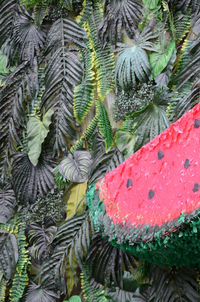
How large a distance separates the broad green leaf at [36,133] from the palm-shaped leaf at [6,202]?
0.23 meters

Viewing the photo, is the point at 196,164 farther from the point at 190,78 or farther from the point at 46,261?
the point at 46,261

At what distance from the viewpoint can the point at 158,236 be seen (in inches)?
55.5

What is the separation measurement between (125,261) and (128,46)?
940mm

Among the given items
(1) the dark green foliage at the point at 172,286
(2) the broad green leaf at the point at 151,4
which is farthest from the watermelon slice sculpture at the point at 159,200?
(2) the broad green leaf at the point at 151,4

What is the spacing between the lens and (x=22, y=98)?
253cm

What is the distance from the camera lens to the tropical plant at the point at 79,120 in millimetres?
2016

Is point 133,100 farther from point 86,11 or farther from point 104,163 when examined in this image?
point 86,11

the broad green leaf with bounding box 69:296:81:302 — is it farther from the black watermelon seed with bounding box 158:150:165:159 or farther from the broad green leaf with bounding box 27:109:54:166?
the black watermelon seed with bounding box 158:150:165:159

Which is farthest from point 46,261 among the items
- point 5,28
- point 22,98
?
point 5,28

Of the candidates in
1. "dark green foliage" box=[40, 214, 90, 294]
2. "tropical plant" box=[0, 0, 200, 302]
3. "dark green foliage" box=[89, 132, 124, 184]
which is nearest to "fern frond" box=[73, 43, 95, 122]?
"tropical plant" box=[0, 0, 200, 302]

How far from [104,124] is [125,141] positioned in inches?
4.6

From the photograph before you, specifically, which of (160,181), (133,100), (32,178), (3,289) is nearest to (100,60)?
(133,100)

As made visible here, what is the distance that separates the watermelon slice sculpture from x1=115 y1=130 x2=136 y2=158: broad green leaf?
0.40 meters

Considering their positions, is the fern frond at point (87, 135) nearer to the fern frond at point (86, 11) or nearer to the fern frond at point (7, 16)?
the fern frond at point (86, 11)
